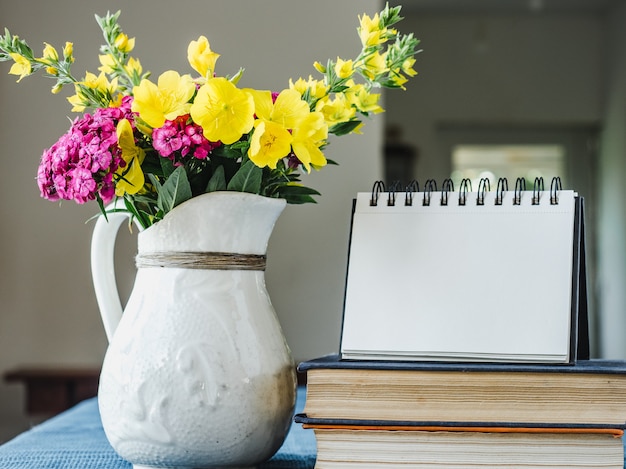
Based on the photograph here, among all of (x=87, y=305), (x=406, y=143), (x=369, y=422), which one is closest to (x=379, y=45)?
(x=369, y=422)

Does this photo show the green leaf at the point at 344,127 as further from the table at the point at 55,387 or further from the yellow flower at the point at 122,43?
the table at the point at 55,387

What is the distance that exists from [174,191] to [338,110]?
0.49 feet

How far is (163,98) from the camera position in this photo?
1.75 feet

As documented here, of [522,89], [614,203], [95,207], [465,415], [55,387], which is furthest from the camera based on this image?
[522,89]

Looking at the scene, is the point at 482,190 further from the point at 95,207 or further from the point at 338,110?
the point at 95,207

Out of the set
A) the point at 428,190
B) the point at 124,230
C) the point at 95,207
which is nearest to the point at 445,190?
the point at 428,190

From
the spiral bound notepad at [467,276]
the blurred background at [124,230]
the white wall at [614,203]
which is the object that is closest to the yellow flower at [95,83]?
the spiral bound notepad at [467,276]

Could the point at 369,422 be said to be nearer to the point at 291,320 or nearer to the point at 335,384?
the point at 335,384

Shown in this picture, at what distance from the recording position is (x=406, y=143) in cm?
506

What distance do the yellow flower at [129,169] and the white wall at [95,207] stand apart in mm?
1859

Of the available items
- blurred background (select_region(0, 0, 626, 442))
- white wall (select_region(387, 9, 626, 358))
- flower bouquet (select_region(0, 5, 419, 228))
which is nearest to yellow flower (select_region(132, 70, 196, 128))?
flower bouquet (select_region(0, 5, 419, 228))

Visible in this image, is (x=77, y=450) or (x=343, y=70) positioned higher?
(x=343, y=70)

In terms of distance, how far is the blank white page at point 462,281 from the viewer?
51cm

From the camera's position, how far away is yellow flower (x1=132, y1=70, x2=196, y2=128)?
0.52 m
